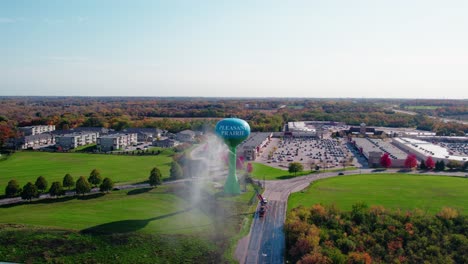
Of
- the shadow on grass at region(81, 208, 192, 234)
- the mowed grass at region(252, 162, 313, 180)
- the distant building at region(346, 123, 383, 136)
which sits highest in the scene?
the distant building at region(346, 123, 383, 136)

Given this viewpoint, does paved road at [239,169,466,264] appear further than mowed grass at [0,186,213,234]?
No

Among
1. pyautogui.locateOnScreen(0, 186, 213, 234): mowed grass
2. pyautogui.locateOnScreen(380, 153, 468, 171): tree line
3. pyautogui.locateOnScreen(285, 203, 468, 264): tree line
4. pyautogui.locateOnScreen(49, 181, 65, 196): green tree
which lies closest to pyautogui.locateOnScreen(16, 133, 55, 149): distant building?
pyautogui.locateOnScreen(49, 181, 65, 196): green tree

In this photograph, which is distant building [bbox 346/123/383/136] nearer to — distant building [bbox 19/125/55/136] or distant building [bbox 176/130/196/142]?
distant building [bbox 176/130/196/142]

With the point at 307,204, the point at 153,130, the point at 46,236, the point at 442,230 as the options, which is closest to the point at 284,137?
the point at 153,130

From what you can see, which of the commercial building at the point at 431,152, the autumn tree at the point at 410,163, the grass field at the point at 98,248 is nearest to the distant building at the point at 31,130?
the grass field at the point at 98,248

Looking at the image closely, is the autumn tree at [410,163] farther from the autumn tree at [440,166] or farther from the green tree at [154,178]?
the green tree at [154,178]

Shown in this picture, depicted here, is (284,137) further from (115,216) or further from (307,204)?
(115,216)

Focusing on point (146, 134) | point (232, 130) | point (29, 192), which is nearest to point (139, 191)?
point (29, 192)

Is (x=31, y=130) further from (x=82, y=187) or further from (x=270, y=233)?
(x=270, y=233)
